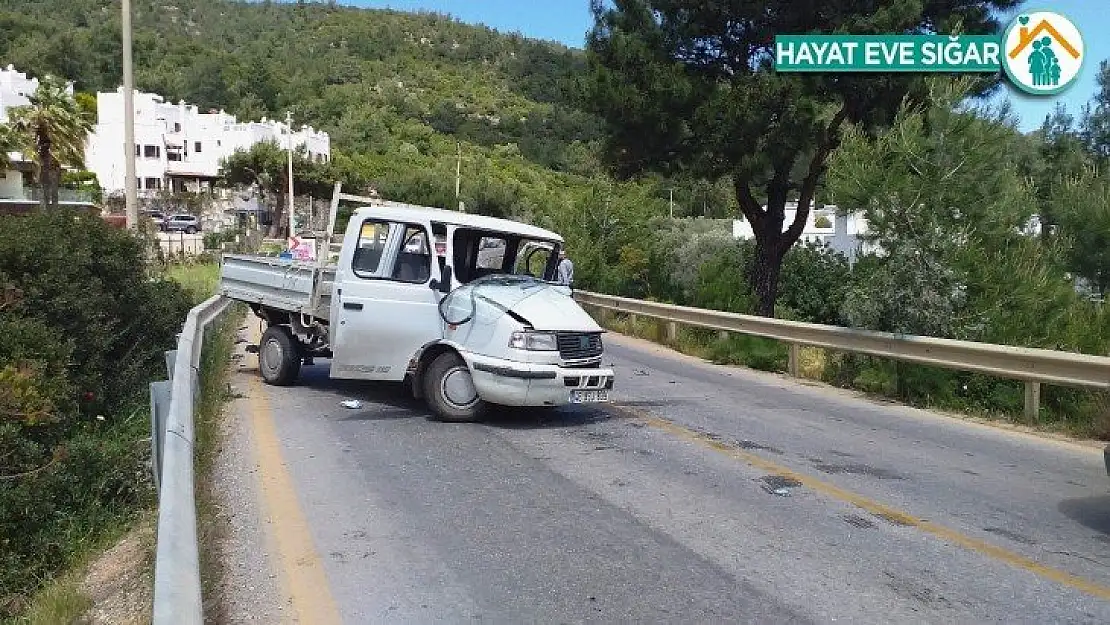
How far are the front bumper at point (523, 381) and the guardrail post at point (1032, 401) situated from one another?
17.8ft

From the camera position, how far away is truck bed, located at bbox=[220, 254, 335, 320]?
1208 centimetres

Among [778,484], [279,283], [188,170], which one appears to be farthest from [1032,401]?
[188,170]

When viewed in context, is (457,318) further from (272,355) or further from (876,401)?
(876,401)

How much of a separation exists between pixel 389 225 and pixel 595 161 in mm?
15140

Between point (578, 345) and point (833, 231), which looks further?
point (833, 231)

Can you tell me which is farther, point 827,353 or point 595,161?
point 595,161

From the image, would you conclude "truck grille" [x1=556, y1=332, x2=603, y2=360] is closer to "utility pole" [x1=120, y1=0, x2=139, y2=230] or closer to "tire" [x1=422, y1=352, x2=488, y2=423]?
"tire" [x1=422, y1=352, x2=488, y2=423]

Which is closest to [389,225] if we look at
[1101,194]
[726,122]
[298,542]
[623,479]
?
[623,479]

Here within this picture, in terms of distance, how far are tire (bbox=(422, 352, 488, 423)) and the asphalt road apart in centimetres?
32

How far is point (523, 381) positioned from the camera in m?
9.80

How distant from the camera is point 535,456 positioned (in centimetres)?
890

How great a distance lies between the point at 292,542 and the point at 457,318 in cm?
421

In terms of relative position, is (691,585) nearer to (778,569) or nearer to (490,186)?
(778,569)

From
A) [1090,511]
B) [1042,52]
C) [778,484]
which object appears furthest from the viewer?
[1042,52]
